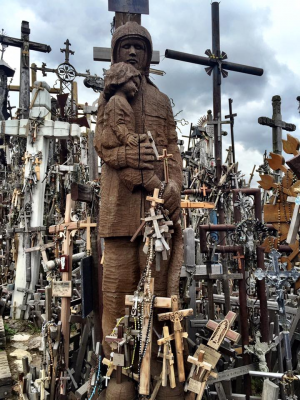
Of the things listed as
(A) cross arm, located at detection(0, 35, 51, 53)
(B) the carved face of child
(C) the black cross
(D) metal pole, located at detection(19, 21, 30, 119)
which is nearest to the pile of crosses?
(B) the carved face of child

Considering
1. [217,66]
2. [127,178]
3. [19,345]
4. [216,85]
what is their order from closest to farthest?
[127,178] < [19,345] < [217,66] < [216,85]

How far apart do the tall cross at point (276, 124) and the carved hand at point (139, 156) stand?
8389mm

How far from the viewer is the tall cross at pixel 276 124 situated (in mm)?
11273

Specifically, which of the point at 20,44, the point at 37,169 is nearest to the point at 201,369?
the point at 37,169

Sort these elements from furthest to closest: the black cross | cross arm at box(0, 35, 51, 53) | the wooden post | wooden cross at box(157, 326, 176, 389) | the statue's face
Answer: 1. the black cross
2. cross arm at box(0, 35, 51, 53)
3. the wooden post
4. the statue's face
5. wooden cross at box(157, 326, 176, 389)

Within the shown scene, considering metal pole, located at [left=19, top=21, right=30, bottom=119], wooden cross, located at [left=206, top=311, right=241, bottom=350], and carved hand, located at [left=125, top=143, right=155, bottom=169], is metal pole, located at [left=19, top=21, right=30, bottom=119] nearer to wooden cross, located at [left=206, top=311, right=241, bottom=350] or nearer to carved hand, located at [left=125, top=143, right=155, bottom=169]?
carved hand, located at [left=125, top=143, right=155, bottom=169]

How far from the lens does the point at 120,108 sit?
414 centimetres

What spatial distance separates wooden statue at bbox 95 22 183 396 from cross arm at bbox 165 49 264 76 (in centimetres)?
352

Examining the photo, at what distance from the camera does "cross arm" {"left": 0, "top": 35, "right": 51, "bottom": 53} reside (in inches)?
468

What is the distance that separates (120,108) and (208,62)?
5.49m

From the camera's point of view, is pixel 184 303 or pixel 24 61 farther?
pixel 24 61

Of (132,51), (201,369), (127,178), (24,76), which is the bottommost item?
(201,369)

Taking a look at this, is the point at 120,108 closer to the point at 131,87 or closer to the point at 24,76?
the point at 131,87

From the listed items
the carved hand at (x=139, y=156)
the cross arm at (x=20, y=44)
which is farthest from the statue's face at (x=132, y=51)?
the cross arm at (x=20, y=44)
